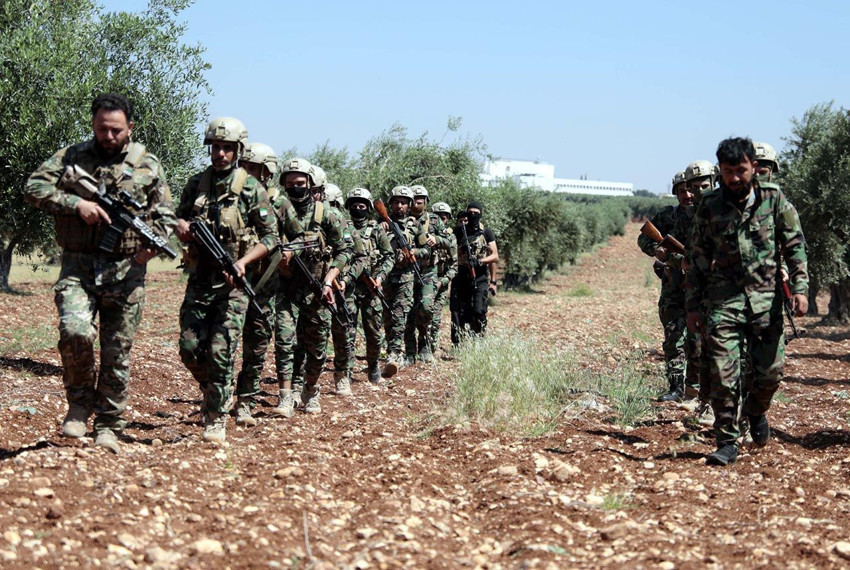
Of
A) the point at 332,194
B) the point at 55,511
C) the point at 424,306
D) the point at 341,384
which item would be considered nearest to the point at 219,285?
the point at 55,511

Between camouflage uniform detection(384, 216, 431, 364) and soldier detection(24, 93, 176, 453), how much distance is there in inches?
233

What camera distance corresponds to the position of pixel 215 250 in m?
6.71

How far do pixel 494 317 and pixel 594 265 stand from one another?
34261mm

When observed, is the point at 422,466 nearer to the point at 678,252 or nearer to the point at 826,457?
the point at 826,457

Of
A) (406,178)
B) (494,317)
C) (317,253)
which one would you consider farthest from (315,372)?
(406,178)

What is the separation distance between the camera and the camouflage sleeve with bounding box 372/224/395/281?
Result: 11344mm

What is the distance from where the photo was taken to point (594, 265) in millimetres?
55250

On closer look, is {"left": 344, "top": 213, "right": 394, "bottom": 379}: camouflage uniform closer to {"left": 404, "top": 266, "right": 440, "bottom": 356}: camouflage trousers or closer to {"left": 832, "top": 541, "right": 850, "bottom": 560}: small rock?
{"left": 404, "top": 266, "right": 440, "bottom": 356}: camouflage trousers

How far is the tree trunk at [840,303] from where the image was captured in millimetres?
24000

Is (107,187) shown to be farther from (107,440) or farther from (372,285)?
(372,285)

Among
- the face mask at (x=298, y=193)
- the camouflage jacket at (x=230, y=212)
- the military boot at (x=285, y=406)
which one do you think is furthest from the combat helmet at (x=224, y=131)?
the military boot at (x=285, y=406)

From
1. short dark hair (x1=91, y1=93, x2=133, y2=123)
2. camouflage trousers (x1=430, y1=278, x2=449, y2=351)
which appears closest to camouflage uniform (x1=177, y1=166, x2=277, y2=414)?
short dark hair (x1=91, y1=93, x2=133, y2=123)

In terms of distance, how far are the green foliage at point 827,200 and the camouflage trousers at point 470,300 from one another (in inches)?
459

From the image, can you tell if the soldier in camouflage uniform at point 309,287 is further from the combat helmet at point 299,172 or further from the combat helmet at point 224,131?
the combat helmet at point 224,131
